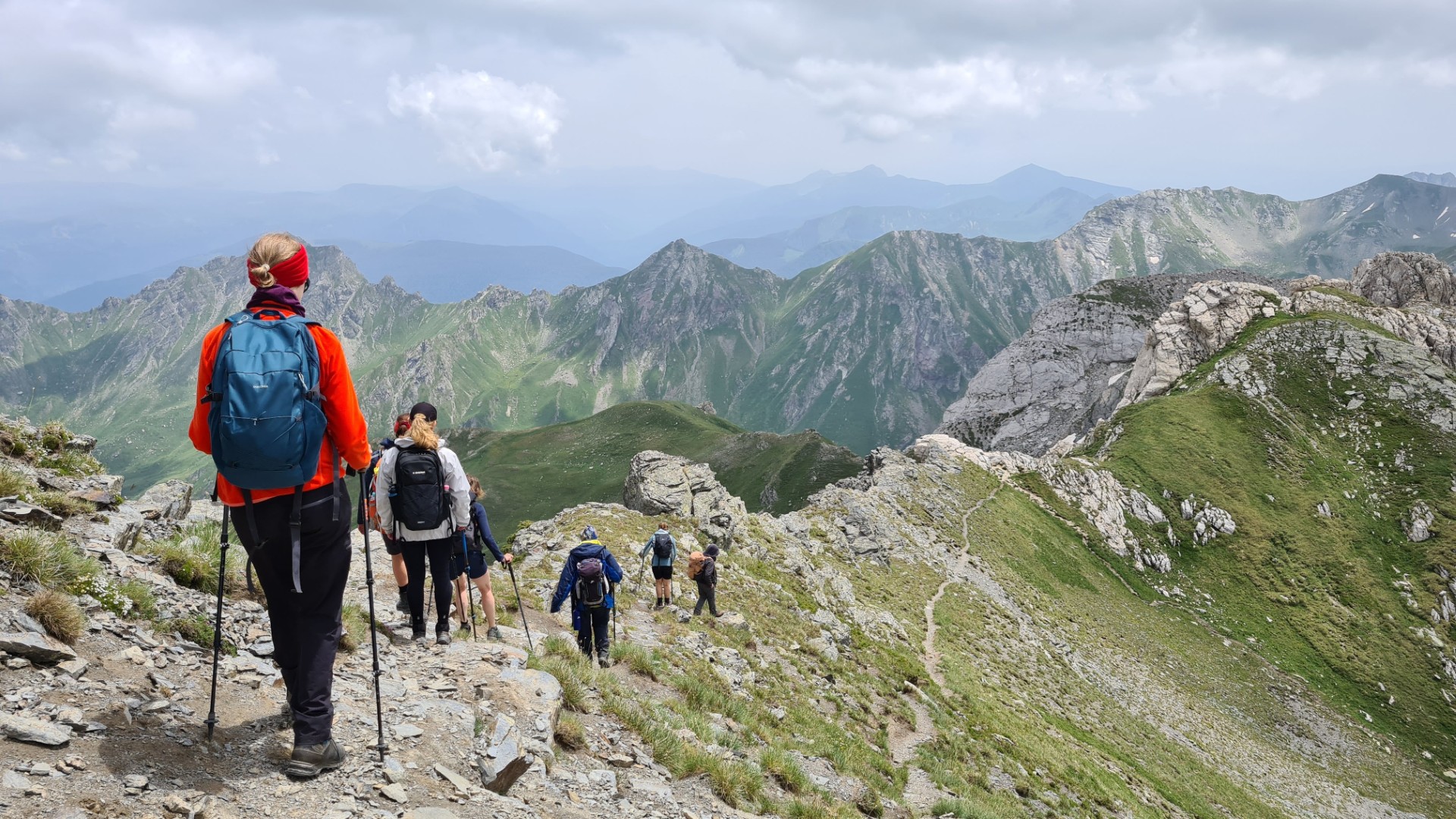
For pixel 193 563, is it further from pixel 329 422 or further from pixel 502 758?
pixel 502 758

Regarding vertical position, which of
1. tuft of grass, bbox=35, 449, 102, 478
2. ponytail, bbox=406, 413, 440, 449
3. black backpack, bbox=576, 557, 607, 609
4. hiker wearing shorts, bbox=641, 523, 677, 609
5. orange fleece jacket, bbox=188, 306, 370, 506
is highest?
orange fleece jacket, bbox=188, 306, 370, 506

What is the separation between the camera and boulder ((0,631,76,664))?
20.4 ft

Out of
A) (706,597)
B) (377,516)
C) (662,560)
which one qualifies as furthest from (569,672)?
(706,597)

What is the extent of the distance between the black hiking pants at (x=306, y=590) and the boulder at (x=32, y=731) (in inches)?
60.4

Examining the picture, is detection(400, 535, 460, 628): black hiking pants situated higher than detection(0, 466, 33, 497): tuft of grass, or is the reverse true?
detection(0, 466, 33, 497): tuft of grass

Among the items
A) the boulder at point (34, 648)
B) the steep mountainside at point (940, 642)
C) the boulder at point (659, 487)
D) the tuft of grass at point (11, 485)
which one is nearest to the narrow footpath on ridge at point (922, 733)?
the steep mountainside at point (940, 642)

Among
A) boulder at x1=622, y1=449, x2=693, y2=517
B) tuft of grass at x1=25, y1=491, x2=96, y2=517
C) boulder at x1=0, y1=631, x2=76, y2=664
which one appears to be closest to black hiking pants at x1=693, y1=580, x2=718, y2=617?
boulder at x1=622, y1=449, x2=693, y2=517

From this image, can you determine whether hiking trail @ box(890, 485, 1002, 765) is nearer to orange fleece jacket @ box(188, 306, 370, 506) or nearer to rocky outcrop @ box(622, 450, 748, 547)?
rocky outcrop @ box(622, 450, 748, 547)

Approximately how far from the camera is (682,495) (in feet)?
130

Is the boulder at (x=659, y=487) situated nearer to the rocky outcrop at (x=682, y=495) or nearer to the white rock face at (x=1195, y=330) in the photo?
the rocky outcrop at (x=682, y=495)

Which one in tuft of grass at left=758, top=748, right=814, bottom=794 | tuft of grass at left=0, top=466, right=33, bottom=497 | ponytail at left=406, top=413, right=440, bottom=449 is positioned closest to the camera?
tuft of grass at left=0, top=466, right=33, bottom=497

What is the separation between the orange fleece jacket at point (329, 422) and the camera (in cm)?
602

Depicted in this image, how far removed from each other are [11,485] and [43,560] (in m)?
3.74

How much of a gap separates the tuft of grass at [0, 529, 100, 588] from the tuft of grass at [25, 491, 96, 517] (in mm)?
2544
